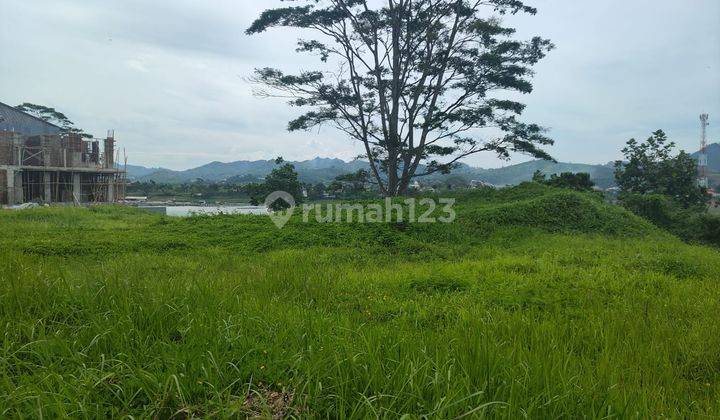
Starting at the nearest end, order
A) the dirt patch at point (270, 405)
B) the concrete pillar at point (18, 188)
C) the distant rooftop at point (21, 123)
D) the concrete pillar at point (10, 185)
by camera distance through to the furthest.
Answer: the dirt patch at point (270, 405), the concrete pillar at point (10, 185), the concrete pillar at point (18, 188), the distant rooftop at point (21, 123)

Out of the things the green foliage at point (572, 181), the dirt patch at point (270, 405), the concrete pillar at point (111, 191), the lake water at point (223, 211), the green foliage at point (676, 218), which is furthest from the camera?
the concrete pillar at point (111, 191)

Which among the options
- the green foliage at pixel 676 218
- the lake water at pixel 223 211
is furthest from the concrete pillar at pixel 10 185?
the green foliage at pixel 676 218

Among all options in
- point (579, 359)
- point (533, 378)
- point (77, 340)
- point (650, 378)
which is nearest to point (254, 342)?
point (77, 340)

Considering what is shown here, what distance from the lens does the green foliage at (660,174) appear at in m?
20.1

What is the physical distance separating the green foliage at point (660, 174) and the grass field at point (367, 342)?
17.6 metres

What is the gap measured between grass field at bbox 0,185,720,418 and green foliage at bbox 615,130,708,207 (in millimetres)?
17556

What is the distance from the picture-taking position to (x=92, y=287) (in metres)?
3.07

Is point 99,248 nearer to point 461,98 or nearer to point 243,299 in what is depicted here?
point 243,299

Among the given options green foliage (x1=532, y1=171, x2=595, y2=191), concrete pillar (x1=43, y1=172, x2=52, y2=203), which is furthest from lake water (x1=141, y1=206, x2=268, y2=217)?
green foliage (x1=532, y1=171, x2=595, y2=191)

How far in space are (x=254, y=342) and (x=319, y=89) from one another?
516 inches

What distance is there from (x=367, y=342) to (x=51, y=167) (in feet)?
86.5

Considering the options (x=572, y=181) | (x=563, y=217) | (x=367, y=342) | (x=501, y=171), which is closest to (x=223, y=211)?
(x=563, y=217)

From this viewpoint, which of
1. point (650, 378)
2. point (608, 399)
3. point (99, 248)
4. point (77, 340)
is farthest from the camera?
point (99, 248)

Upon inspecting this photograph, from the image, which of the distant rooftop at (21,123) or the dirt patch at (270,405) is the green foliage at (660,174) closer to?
the dirt patch at (270,405)
